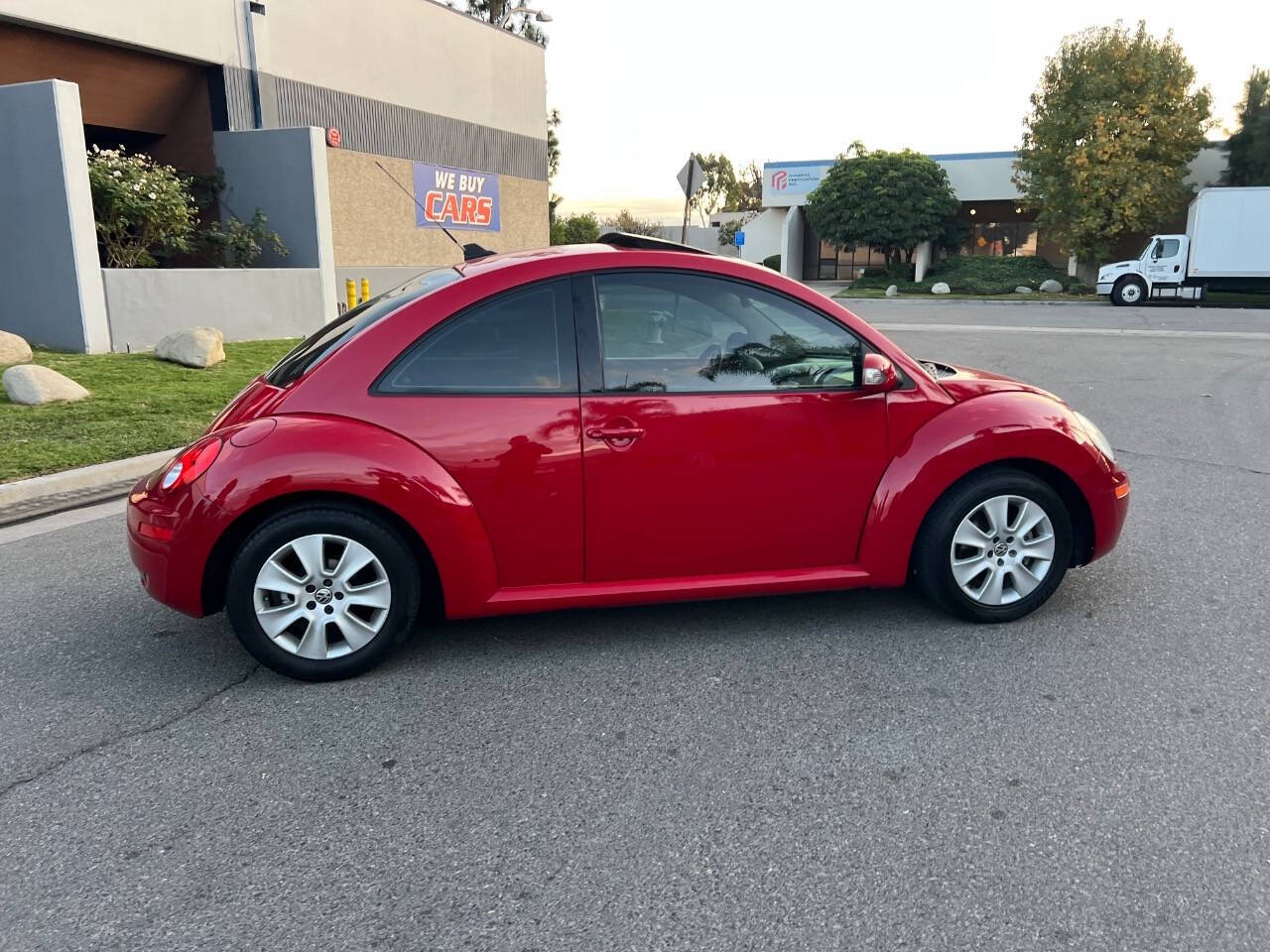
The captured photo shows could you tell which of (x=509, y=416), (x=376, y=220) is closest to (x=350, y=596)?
(x=509, y=416)

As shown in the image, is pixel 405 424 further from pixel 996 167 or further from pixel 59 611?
pixel 996 167

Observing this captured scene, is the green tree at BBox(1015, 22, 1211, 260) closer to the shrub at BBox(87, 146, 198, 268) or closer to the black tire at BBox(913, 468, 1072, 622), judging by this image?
the shrub at BBox(87, 146, 198, 268)

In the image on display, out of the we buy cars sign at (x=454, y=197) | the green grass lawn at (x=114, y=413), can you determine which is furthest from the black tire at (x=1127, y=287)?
the green grass lawn at (x=114, y=413)

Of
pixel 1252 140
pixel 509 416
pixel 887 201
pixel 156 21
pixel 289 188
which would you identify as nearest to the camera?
pixel 509 416

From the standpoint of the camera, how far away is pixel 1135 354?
15031mm

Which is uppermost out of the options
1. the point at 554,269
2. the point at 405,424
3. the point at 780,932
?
the point at 554,269

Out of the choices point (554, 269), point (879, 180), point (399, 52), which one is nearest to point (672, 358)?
point (554, 269)

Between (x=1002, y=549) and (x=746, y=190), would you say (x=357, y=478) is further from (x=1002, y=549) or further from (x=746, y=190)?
(x=746, y=190)

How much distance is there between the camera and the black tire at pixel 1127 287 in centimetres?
2928

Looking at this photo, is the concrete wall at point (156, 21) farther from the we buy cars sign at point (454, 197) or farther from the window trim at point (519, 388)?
the window trim at point (519, 388)

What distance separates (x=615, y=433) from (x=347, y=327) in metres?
1.28

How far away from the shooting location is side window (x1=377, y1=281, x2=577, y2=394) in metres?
3.72

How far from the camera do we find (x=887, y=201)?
39.5m

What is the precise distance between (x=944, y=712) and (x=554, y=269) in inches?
88.6
